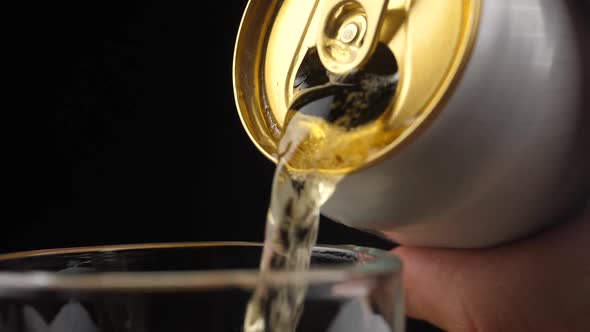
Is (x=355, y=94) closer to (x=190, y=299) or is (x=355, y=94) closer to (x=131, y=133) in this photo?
(x=190, y=299)

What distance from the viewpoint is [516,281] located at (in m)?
0.51

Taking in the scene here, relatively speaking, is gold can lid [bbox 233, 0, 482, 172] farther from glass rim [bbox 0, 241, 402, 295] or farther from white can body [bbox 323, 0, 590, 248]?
glass rim [bbox 0, 241, 402, 295]

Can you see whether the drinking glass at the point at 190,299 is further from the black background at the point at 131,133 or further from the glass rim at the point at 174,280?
the black background at the point at 131,133

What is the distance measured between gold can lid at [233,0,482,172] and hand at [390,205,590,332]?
129mm

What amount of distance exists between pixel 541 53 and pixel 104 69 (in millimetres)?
593

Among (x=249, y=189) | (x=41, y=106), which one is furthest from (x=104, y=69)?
(x=249, y=189)

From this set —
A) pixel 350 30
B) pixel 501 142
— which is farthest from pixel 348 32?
pixel 501 142

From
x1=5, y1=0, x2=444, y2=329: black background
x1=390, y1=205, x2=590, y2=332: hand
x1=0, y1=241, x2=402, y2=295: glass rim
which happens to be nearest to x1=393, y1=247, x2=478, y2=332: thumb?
x1=390, y1=205, x2=590, y2=332: hand

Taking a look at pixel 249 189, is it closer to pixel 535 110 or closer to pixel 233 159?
pixel 233 159

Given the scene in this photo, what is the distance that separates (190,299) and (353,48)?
0.78 feet

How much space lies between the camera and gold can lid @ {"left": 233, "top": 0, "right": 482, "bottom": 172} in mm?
418

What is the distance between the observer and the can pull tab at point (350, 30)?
0.46 meters

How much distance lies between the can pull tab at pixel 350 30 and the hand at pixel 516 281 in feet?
0.47

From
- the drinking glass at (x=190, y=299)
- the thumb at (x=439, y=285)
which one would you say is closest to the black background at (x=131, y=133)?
the thumb at (x=439, y=285)
